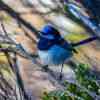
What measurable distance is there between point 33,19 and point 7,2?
0.35 meters

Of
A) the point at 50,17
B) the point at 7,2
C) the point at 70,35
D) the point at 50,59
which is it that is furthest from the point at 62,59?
the point at 7,2

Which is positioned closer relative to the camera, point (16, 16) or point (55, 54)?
point (55, 54)

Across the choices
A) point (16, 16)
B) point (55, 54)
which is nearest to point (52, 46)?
point (55, 54)

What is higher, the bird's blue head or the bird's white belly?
the bird's blue head

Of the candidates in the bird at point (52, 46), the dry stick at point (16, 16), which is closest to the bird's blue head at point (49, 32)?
the bird at point (52, 46)

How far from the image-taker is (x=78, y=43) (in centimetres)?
279

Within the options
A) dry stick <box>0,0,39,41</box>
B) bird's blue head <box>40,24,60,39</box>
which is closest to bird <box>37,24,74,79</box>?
bird's blue head <box>40,24,60,39</box>

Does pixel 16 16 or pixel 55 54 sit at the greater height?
pixel 16 16

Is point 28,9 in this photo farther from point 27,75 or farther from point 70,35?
point 27,75

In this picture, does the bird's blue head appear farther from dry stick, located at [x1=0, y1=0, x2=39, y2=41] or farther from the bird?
dry stick, located at [x1=0, y1=0, x2=39, y2=41]

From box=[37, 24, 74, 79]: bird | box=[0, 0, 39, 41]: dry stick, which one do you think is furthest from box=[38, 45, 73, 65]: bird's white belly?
box=[0, 0, 39, 41]: dry stick

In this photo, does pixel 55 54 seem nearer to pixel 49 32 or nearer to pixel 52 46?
pixel 52 46

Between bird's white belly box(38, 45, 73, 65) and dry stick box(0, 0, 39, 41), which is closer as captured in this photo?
bird's white belly box(38, 45, 73, 65)

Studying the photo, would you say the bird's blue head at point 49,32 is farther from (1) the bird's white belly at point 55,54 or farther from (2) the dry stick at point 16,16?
(2) the dry stick at point 16,16
